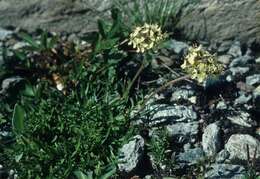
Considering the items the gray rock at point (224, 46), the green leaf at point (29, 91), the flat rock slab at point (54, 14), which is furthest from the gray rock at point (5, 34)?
the gray rock at point (224, 46)

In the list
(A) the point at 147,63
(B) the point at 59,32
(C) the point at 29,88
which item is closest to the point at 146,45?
(A) the point at 147,63

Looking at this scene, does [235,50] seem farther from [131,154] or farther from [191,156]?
[131,154]

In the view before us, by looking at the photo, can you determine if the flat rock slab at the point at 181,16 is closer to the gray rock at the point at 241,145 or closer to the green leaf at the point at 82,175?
the gray rock at the point at 241,145

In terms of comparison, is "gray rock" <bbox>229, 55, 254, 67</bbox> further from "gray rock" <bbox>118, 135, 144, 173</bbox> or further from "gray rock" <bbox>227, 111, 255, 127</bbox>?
"gray rock" <bbox>118, 135, 144, 173</bbox>

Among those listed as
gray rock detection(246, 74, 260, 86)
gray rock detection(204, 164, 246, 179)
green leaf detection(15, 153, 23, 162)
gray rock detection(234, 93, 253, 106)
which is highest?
gray rock detection(246, 74, 260, 86)

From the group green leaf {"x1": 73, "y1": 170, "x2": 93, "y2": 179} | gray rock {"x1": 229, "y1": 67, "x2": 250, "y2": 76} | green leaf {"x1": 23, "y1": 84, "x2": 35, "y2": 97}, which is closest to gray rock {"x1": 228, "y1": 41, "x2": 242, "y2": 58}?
gray rock {"x1": 229, "y1": 67, "x2": 250, "y2": 76}

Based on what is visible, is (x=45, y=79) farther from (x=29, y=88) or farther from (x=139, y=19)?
(x=139, y=19)
